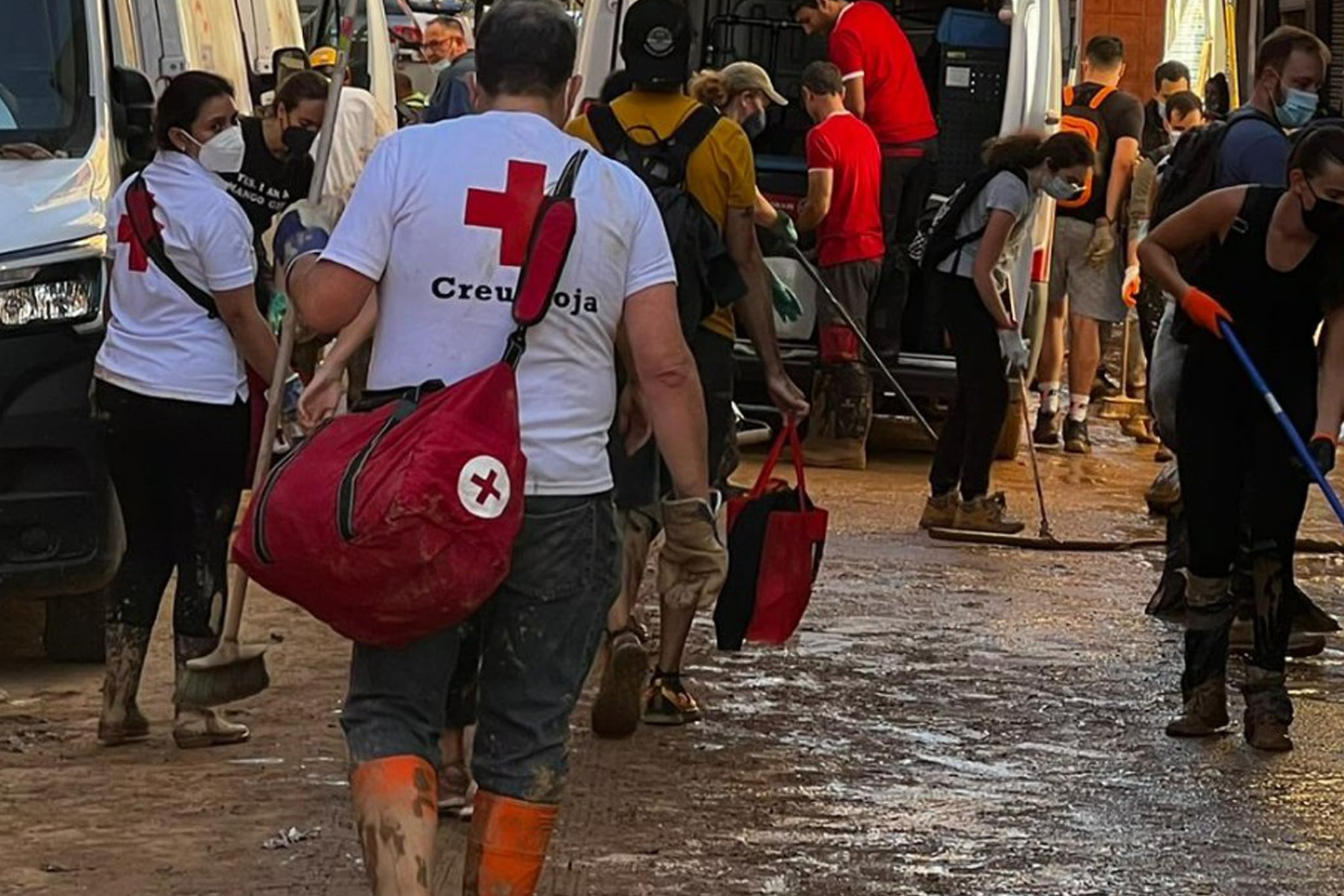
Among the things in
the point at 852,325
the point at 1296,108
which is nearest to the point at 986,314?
the point at 852,325

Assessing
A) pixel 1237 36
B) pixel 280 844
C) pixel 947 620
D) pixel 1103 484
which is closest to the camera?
pixel 280 844

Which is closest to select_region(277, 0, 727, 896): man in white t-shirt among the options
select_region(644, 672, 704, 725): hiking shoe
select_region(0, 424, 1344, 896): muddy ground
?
select_region(0, 424, 1344, 896): muddy ground

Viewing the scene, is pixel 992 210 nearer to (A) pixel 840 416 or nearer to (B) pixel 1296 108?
(A) pixel 840 416

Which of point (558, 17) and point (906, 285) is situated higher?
point (558, 17)

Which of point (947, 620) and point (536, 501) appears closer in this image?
point (536, 501)

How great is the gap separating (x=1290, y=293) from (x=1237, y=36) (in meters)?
19.5

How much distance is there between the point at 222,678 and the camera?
21.5ft

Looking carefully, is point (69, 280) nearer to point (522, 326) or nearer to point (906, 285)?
point (522, 326)

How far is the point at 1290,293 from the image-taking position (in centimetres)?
723

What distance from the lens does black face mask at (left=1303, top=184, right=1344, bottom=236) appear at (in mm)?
6922

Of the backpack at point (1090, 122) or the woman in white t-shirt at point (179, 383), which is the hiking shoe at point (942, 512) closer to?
the backpack at point (1090, 122)

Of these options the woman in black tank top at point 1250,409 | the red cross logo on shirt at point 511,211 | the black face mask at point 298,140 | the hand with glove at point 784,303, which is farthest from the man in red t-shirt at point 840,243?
the red cross logo on shirt at point 511,211

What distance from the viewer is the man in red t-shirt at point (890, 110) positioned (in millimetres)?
13078

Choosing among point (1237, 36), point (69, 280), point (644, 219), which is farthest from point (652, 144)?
point (1237, 36)
